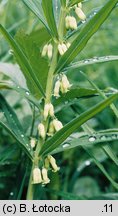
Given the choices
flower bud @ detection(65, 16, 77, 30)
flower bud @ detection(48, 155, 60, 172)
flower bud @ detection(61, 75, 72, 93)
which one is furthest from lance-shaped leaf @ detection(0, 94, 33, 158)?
flower bud @ detection(65, 16, 77, 30)

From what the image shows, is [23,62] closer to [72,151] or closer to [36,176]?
[36,176]

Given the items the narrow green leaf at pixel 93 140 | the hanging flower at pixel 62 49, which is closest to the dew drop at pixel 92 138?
the narrow green leaf at pixel 93 140

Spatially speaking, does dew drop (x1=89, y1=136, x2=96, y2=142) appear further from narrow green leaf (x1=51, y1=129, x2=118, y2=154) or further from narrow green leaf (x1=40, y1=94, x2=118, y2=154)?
narrow green leaf (x1=40, y1=94, x2=118, y2=154)

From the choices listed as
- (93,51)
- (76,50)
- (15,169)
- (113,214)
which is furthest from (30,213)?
(93,51)

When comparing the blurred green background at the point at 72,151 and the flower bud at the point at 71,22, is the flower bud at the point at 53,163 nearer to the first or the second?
the blurred green background at the point at 72,151

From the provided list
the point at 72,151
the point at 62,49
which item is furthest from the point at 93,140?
the point at 72,151
